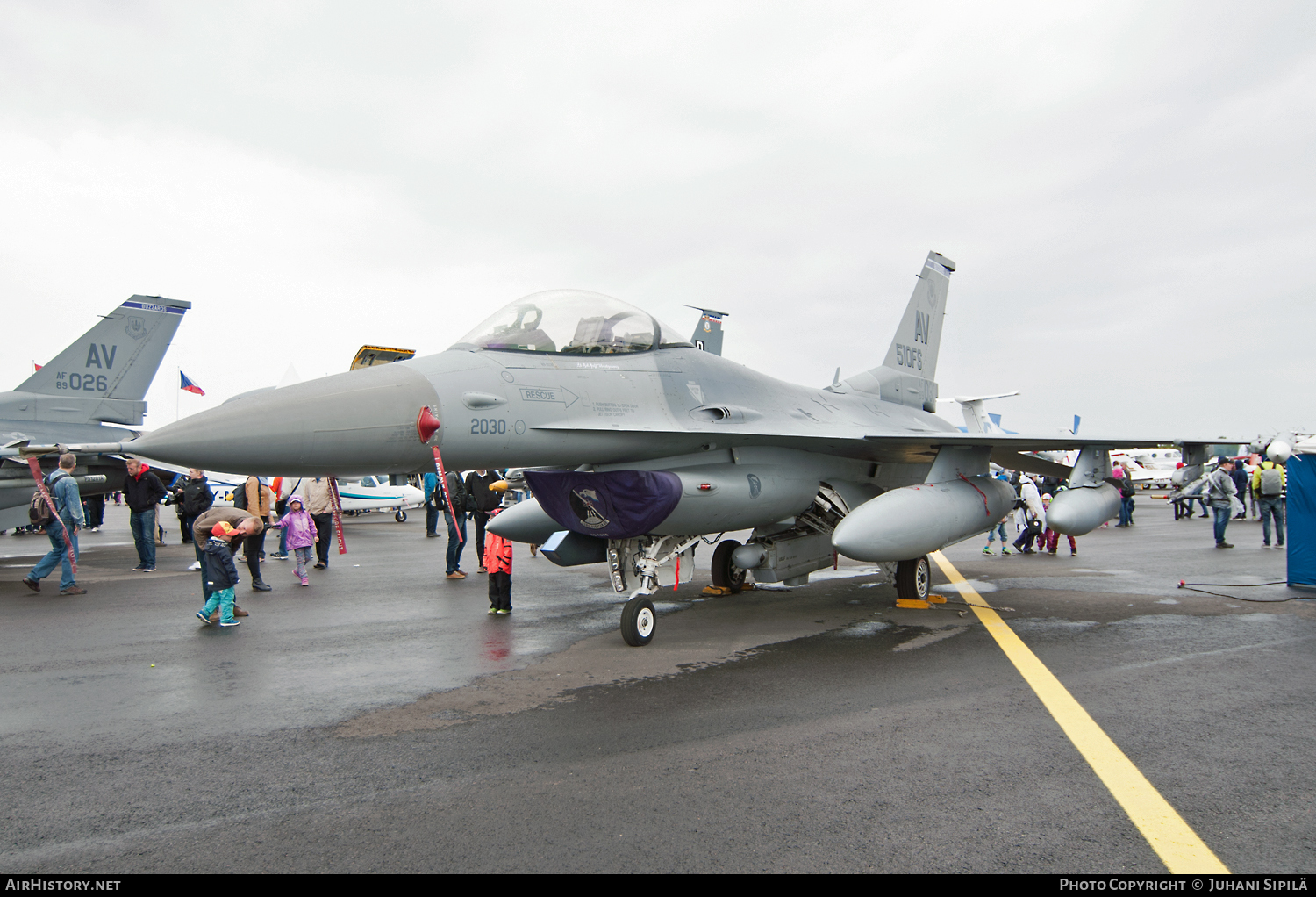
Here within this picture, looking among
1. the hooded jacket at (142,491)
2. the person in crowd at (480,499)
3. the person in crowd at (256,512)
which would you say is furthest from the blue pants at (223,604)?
the hooded jacket at (142,491)

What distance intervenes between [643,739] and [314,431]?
2869mm

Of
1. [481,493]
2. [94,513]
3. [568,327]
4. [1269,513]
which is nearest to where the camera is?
[568,327]

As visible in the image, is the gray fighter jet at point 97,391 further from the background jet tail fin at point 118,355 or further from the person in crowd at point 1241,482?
the person in crowd at point 1241,482

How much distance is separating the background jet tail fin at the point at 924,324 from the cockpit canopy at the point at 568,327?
5.77 metres

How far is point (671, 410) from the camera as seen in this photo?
695cm

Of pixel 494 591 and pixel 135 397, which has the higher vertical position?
pixel 135 397

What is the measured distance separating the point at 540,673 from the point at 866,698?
247 cm

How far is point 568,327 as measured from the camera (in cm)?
654

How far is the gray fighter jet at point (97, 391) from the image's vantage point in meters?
14.1

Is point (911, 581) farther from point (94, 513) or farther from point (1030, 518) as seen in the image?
point (94, 513)

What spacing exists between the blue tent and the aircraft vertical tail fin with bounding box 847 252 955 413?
15.4 ft

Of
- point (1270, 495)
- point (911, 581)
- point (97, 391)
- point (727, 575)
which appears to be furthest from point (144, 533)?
point (1270, 495)
